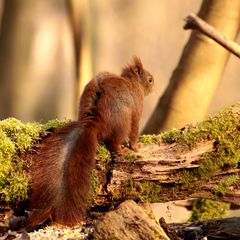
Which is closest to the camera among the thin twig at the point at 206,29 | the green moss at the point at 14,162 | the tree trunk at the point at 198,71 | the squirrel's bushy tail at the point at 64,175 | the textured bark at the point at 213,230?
the squirrel's bushy tail at the point at 64,175

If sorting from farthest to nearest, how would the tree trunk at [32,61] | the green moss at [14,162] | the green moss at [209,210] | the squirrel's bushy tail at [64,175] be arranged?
the tree trunk at [32,61] < the green moss at [209,210] < the green moss at [14,162] < the squirrel's bushy tail at [64,175]

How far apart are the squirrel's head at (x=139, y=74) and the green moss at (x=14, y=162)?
920 mm

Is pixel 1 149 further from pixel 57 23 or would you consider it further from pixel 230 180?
pixel 57 23

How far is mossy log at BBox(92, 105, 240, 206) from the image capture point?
412 centimetres

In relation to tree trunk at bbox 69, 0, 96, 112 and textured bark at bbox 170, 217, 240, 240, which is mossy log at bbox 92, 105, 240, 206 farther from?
tree trunk at bbox 69, 0, 96, 112

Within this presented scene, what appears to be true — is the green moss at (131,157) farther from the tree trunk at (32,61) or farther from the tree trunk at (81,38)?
the tree trunk at (32,61)

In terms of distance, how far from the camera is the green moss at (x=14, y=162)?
4.04 metres

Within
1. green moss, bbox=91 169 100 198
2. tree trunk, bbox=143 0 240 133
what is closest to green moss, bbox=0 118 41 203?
green moss, bbox=91 169 100 198

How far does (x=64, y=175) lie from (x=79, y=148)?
0.17 metres

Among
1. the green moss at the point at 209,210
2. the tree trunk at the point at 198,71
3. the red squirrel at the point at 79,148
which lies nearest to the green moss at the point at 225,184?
the red squirrel at the point at 79,148

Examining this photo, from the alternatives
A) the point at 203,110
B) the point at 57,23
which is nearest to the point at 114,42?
the point at 57,23

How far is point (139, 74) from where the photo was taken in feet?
16.0

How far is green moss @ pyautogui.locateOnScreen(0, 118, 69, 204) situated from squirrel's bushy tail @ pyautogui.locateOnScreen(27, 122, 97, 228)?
2.6 inches

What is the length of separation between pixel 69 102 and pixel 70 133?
15.2ft
